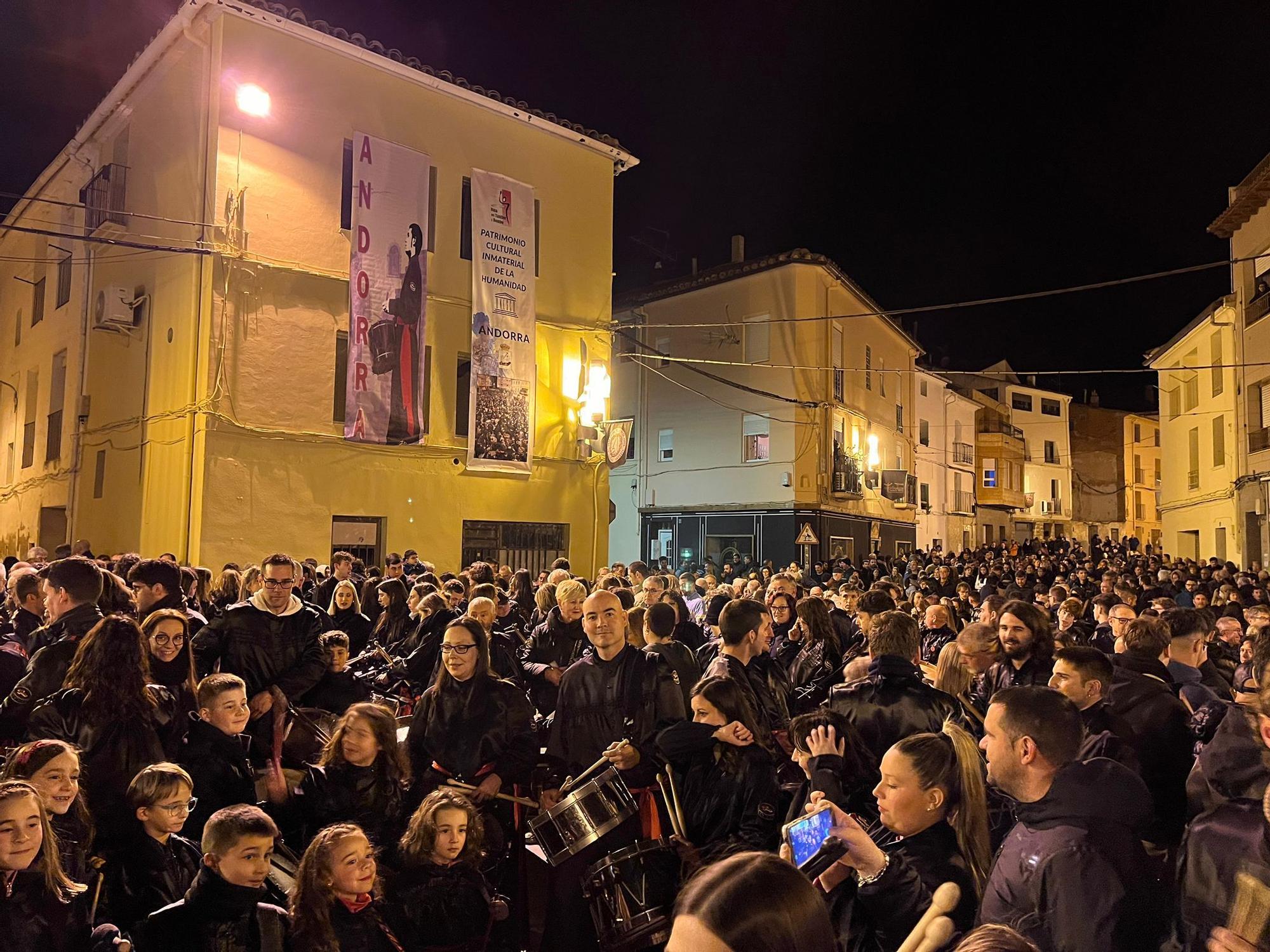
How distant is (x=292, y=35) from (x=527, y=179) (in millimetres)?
5493

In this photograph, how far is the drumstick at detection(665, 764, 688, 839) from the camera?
3.89 metres

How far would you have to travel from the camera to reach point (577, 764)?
A: 4973mm

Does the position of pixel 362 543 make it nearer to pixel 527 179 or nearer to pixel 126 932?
pixel 527 179

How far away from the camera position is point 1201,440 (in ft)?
103

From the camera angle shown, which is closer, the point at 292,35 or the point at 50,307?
the point at 292,35

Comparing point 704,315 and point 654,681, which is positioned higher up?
point 704,315

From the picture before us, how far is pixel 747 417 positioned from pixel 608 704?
24608 mm

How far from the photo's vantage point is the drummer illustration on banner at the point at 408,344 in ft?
55.8

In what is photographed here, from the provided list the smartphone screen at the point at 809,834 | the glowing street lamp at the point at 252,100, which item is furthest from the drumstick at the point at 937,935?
the glowing street lamp at the point at 252,100

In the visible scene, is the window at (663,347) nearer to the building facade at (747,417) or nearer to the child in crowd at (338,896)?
the building facade at (747,417)

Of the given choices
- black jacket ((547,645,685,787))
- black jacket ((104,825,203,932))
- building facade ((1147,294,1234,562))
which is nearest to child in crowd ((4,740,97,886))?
black jacket ((104,825,203,932))

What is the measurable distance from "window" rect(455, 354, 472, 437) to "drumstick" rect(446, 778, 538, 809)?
45.9 ft

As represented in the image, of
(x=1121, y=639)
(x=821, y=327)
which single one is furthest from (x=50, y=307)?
(x=1121, y=639)

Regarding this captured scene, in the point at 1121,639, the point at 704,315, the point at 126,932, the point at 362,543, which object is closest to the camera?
the point at 126,932
